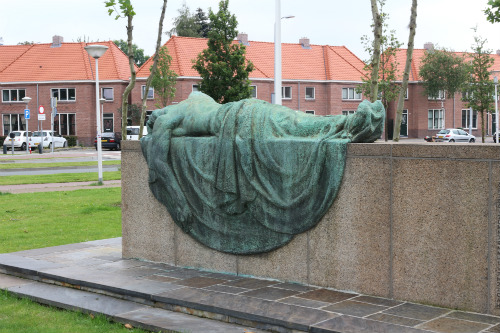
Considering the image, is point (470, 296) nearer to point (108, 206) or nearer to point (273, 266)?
point (273, 266)

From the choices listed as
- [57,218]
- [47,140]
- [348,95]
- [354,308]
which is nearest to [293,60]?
[348,95]

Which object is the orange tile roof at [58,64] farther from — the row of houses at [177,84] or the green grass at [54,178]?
the green grass at [54,178]

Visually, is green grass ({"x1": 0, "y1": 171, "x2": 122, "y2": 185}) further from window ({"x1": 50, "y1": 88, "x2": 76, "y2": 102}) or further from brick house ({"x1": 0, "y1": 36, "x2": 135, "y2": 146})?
window ({"x1": 50, "y1": 88, "x2": 76, "y2": 102})

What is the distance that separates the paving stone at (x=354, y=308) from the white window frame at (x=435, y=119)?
177ft

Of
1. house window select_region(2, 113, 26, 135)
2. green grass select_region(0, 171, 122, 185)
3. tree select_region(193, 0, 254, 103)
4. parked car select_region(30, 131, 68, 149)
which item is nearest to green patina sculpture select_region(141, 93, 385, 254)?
green grass select_region(0, 171, 122, 185)

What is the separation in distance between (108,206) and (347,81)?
43810mm

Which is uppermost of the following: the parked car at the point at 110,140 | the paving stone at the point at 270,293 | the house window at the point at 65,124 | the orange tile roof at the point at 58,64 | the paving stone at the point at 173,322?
the orange tile roof at the point at 58,64

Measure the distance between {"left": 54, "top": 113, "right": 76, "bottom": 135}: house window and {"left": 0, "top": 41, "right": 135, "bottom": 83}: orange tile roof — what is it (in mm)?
3012

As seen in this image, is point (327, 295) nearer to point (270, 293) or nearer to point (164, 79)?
point (270, 293)

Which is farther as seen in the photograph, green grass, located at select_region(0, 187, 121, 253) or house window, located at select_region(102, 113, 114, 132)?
house window, located at select_region(102, 113, 114, 132)

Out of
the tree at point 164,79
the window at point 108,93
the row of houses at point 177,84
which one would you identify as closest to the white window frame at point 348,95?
the row of houses at point 177,84

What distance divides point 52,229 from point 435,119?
5080cm

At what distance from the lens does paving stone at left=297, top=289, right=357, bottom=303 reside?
598cm

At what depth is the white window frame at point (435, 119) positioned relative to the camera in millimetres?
57688
